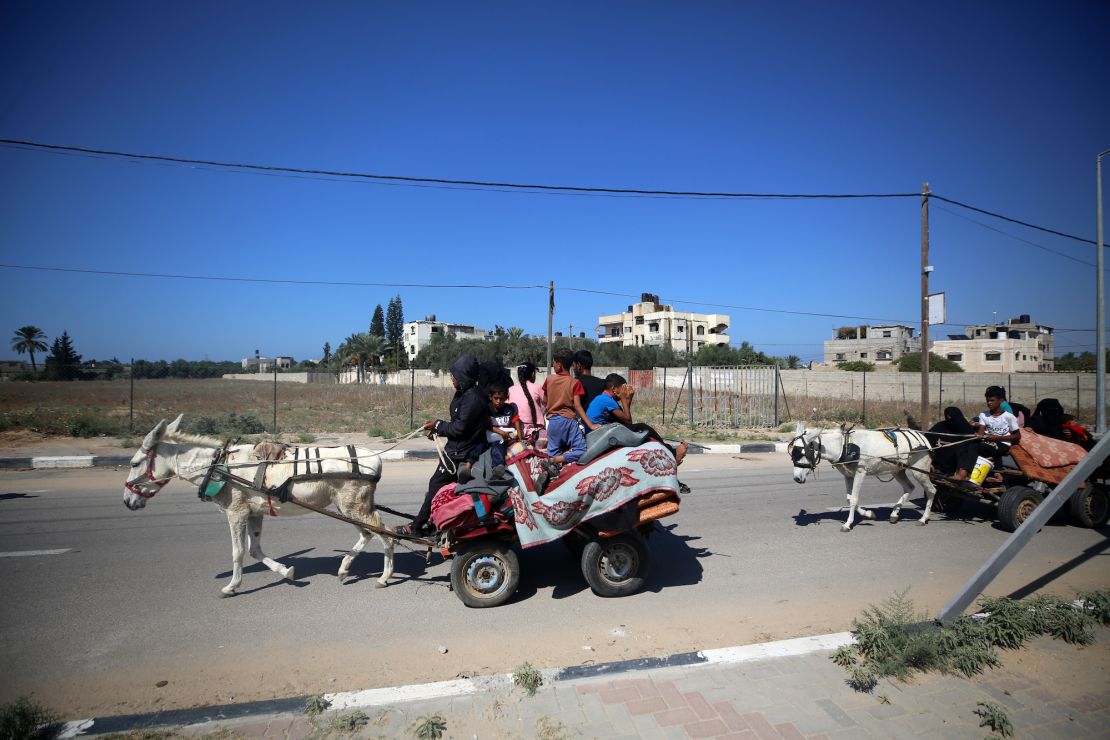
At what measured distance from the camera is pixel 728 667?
Answer: 3752 millimetres

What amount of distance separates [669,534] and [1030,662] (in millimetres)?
3711

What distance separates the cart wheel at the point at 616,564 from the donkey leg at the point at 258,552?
9.10 ft

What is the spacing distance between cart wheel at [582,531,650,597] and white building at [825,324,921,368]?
230 feet

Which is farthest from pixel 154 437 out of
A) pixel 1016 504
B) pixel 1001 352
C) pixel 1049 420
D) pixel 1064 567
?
pixel 1001 352

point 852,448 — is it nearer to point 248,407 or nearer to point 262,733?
point 262,733

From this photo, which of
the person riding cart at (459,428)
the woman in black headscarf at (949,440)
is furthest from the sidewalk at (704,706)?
the woman in black headscarf at (949,440)

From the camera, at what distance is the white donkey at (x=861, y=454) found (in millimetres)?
7434

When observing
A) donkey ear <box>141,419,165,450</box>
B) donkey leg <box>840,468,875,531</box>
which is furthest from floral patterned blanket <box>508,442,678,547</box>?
donkey leg <box>840,468,875,531</box>

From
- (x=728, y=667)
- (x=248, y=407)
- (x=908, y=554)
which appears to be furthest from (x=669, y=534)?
(x=248, y=407)

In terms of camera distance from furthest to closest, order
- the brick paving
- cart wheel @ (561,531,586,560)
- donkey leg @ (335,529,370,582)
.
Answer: cart wheel @ (561,531,586,560) → donkey leg @ (335,529,370,582) → the brick paving

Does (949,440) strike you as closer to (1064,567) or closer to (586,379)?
(1064,567)

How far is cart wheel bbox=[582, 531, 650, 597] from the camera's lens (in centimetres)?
499

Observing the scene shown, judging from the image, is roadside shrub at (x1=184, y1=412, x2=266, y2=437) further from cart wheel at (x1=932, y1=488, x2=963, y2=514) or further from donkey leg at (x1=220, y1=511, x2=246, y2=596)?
cart wheel at (x1=932, y1=488, x2=963, y2=514)

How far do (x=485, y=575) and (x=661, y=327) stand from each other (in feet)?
265
